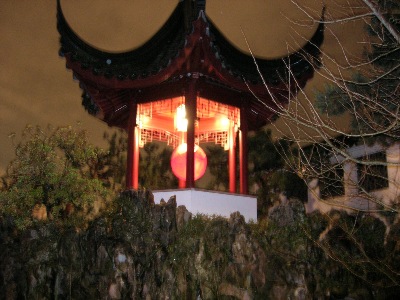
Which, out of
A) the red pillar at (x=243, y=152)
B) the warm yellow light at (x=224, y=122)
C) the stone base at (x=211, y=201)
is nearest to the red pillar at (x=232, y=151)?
the warm yellow light at (x=224, y=122)

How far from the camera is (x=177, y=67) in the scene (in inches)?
483

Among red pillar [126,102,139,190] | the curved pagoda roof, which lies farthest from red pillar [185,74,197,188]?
red pillar [126,102,139,190]

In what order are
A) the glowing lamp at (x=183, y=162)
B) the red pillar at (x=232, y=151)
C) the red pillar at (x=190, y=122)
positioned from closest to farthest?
→ the red pillar at (x=190, y=122) → the glowing lamp at (x=183, y=162) → the red pillar at (x=232, y=151)

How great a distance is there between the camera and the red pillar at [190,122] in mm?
12367

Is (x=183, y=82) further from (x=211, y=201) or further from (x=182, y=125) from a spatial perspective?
(x=211, y=201)

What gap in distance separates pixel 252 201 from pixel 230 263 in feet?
8.37

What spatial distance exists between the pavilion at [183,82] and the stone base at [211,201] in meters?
0.32

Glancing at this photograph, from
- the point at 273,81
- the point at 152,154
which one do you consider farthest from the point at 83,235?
the point at 152,154

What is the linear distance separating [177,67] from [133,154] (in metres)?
2.79

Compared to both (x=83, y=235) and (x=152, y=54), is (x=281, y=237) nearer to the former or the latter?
(x=83, y=235)

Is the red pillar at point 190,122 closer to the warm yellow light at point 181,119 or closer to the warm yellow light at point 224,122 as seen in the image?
the warm yellow light at point 181,119

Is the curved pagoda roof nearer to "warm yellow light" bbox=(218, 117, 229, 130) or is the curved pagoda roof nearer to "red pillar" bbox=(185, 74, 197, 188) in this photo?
"red pillar" bbox=(185, 74, 197, 188)

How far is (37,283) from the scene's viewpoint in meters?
11.2

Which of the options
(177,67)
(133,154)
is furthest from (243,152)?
(177,67)
